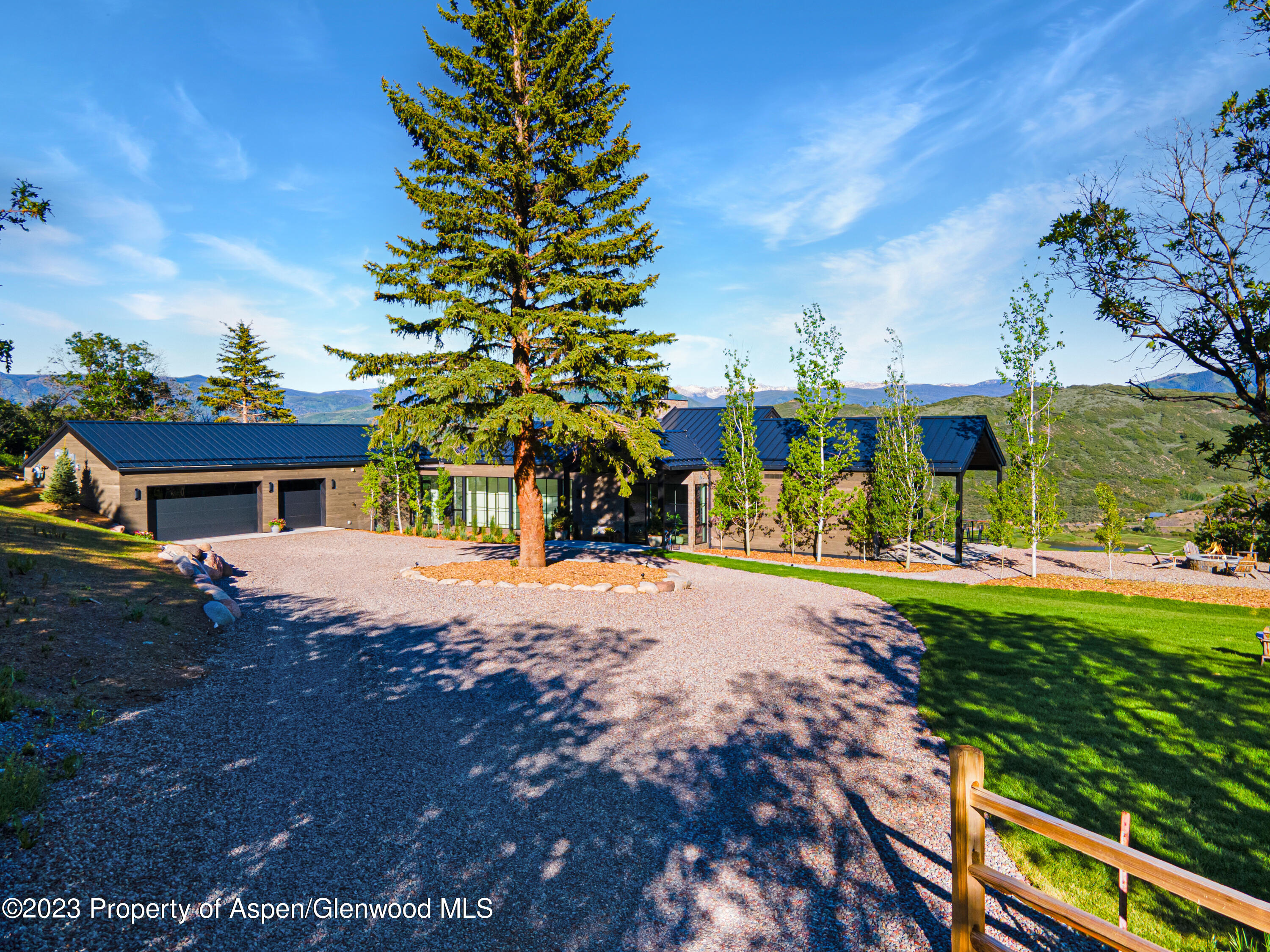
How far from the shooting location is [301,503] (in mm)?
25438

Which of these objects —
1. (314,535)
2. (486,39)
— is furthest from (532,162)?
(314,535)

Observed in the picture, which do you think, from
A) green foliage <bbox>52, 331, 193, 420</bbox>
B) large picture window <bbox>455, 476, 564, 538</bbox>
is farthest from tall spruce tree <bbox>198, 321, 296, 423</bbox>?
large picture window <bbox>455, 476, 564, 538</bbox>

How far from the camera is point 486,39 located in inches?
510

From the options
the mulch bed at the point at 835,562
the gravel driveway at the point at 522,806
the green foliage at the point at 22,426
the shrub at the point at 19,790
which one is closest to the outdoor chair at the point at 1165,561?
the mulch bed at the point at 835,562

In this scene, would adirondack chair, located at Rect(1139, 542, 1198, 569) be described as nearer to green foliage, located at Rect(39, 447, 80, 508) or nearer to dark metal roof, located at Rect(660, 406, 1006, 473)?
dark metal roof, located at Rect(660, 406, 1006, 473)

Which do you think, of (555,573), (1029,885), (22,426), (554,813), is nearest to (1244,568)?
(555,573)

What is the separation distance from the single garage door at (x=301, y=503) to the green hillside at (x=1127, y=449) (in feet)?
123

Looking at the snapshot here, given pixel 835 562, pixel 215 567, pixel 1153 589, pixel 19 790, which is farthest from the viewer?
pixel 835 562

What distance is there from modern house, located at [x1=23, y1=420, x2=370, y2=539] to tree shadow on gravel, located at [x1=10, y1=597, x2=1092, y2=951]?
17.8 metres

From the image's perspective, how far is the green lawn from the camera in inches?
157

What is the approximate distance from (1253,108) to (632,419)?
1179 centimetres

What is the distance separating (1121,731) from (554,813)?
592 centimetres

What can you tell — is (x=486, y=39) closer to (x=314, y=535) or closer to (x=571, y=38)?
(x=571, y=38)

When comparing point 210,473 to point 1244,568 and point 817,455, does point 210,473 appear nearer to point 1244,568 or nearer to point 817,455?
point 817,455
